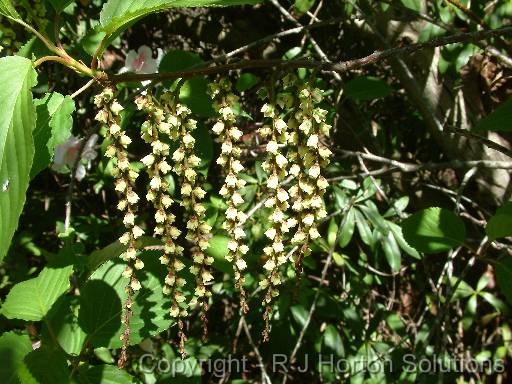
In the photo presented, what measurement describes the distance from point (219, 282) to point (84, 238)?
0.55 metres

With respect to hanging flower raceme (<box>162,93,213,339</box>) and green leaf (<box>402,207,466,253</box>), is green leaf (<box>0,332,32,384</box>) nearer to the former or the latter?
hanging flower raceme (<box>162,93,213,339</box>)

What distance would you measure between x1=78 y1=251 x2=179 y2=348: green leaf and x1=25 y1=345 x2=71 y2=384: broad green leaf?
0.13 meters

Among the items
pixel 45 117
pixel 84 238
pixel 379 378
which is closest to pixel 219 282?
pixel 84 238

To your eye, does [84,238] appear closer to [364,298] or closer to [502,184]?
[364,298]

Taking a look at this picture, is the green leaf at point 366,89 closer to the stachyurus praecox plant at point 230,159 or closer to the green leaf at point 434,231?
the green leaf at point 434,231

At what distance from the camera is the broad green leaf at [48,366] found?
1.12 m

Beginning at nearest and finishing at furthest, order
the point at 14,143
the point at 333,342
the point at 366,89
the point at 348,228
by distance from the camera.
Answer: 1. the point at 14,143
2. the point at 366,89
3. the point at 348,228
4. the point at 333,342

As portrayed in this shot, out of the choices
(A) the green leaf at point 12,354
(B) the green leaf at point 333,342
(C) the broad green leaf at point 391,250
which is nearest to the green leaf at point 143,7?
(A) the green leaf at point 12,354

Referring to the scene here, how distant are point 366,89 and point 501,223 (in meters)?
0.57

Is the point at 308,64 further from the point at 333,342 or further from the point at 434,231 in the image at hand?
the point at 333,342

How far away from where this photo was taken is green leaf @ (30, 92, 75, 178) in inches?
35.9

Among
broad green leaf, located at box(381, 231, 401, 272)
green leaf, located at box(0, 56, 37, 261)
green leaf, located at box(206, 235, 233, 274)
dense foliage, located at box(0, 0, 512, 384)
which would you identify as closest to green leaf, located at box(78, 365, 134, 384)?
dense foliage, located at box(0, 0, 512, 384)

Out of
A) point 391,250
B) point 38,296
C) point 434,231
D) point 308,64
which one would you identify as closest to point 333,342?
point 391,250

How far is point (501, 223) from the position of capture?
1193 millimetres
